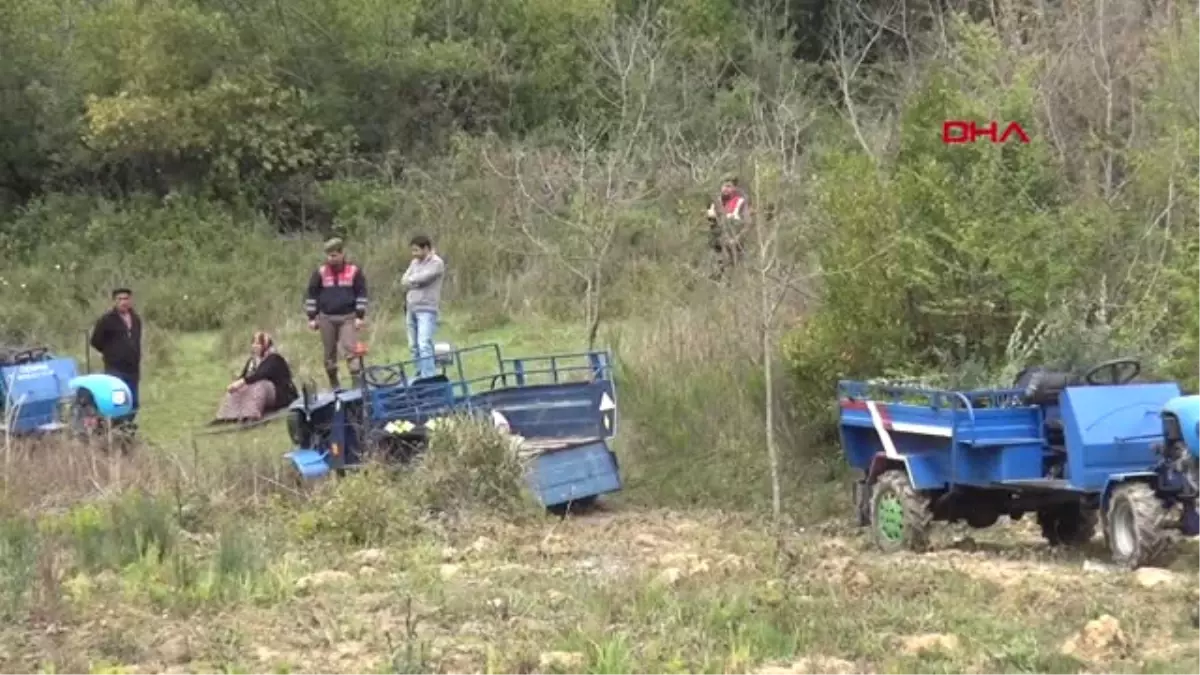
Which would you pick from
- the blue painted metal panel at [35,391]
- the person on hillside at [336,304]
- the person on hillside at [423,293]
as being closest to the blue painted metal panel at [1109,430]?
the person on hillside at [423,293]

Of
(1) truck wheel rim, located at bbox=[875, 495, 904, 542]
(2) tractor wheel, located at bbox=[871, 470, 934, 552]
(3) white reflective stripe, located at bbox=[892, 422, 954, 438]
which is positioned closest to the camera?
(3) white reflective stripe, located at bbox=[892, 422, 954, 438]

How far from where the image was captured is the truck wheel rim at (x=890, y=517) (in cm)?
1177

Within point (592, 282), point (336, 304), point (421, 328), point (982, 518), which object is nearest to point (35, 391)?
point (336, 304)

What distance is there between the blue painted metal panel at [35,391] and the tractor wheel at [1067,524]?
8561mm

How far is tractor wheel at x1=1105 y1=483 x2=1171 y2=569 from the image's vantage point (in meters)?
9.78

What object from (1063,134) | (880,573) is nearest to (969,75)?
(1063,134)

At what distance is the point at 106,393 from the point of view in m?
16.2

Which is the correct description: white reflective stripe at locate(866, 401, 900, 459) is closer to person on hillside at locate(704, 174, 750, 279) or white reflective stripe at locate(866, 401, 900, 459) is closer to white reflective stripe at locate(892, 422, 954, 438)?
white reflective stripe at locate(892, 422, 954, 438)

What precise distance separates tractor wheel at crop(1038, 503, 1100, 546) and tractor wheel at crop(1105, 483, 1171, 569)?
1684 millimetres

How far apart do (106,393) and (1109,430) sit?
9423mm

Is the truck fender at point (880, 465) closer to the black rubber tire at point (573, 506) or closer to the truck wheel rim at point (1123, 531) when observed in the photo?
the truck wheel rim at point (1123, 531)

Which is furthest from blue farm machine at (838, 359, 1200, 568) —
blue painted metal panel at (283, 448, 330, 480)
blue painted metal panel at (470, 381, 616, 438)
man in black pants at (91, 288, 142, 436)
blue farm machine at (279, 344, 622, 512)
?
man in black pants at (91, 288, 142, 436)

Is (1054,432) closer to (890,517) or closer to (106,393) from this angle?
(890,517)

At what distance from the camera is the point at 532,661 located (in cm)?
697
